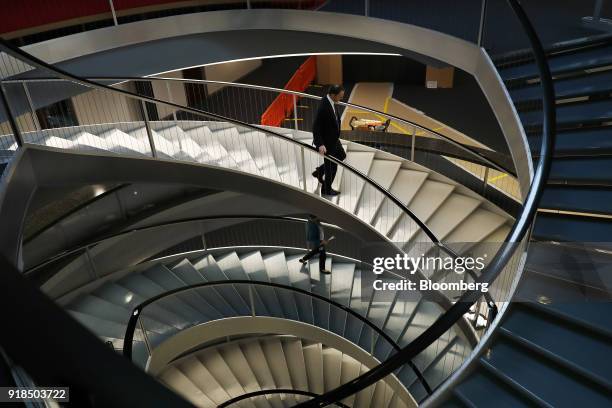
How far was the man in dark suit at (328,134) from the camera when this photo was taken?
5.64m

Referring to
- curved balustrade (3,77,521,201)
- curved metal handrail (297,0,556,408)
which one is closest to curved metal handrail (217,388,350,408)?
curved balustrade (3,77,521,201)

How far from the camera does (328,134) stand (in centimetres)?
591

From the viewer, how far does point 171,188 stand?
1155 cm

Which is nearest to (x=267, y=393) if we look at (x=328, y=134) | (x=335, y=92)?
(x=328, y=134)

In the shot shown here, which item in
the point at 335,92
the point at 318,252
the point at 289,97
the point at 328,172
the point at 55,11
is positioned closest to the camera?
the point at 335,92

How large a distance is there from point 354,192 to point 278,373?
16.2 ft

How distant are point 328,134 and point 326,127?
0.10 m

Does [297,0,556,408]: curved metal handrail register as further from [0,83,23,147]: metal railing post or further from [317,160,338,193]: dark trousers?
[0,83,23,147]: metal railing post

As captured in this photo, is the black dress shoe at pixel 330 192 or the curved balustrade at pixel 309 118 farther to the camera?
the curved balustrade at pixel 309 118

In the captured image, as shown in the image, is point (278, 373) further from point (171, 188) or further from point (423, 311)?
point (171, 188)

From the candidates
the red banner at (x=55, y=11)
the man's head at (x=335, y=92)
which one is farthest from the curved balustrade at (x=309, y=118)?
the red banner at (x=55, y=11)

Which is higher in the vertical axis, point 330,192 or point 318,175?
point 318,175

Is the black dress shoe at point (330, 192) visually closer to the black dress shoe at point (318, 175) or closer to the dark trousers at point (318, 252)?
the black dress shoe at point (318, 175)

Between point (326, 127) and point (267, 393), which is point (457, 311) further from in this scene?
point (267, 393)
